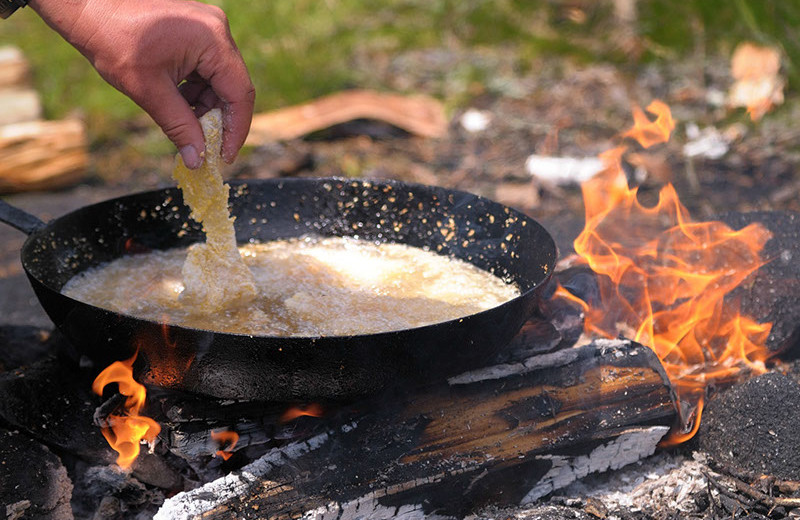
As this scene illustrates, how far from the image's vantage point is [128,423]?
7.89 ft

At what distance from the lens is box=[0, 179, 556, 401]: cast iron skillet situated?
2039 millimetres

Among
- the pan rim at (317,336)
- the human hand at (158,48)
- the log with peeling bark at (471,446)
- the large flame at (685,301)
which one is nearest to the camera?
the pan rim at (317,336)

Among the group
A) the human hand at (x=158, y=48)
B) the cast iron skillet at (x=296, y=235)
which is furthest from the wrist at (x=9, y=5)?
the cast iron skillet at (x=296, y=235)

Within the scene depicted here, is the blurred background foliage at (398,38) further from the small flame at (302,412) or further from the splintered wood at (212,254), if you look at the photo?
the small flame at (302,412)

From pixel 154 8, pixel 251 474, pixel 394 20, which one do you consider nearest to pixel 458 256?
pixel 251 474

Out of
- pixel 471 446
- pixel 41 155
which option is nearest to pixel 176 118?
pixel 471 446

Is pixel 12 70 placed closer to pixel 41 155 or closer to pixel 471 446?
pixel 41 155

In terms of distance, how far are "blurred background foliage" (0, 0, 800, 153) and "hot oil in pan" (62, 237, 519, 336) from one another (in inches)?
163

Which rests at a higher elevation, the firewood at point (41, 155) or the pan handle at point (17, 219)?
the pan handle at point (17, 219)

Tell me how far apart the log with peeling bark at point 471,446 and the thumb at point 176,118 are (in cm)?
100

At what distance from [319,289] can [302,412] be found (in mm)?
650

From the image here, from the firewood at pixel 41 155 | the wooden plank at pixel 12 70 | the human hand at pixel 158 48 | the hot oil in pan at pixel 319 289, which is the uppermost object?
the human hand at pixel 158 48

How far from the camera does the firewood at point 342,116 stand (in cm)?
690

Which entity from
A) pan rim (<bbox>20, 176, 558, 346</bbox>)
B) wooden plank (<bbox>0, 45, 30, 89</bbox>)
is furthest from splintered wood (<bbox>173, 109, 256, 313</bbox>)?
wooden plank (<bbox>0, 45, 30, 89</bbox>)
